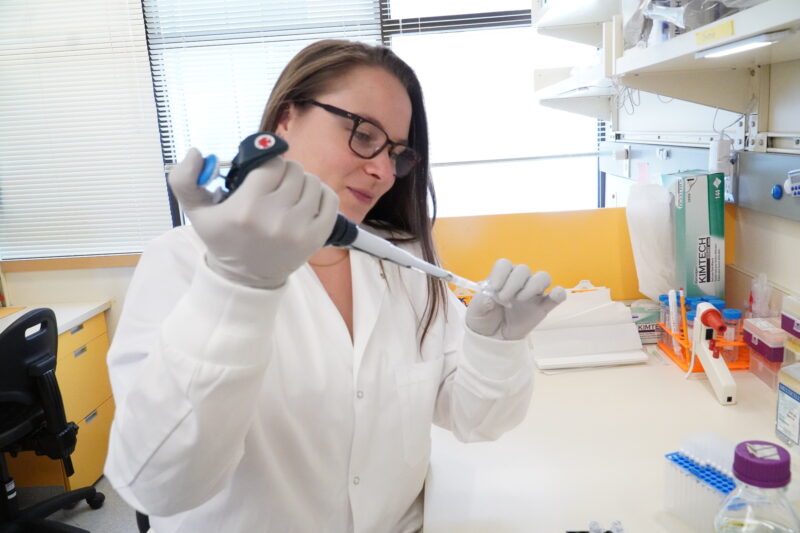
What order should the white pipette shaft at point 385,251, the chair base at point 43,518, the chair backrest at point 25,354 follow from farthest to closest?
1. the chair base at point 43,518
2. the chair backrest at point 25,354
3. the white pipette shaft at point 385,251

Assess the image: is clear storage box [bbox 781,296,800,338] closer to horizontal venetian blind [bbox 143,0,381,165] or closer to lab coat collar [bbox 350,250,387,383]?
lab coat collar [bbox 350,250,387,383]

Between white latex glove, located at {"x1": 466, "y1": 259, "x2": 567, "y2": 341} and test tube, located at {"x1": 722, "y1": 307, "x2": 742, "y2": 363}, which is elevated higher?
white latex glove, located at {"x1": 466, "y1": 259, "x2": 567, "y2": 341}

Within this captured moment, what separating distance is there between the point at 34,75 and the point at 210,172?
309 cm

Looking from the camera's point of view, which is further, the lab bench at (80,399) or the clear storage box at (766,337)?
the lab bench at (80,399)

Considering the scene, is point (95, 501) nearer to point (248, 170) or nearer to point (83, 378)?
point (83, 378)

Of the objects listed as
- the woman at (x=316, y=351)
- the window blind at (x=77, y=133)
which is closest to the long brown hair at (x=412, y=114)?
the woman at (x=316, y=351)

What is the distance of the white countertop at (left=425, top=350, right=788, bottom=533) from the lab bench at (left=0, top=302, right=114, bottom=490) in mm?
2009

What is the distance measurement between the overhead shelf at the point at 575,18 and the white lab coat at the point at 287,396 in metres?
1.13

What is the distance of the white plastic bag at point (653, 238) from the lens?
1.61 metres

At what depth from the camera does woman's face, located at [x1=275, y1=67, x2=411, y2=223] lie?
98cm

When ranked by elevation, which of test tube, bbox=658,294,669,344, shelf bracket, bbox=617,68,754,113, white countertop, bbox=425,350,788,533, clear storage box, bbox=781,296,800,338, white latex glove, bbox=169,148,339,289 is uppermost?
shelf bracket, bbox=617,68,754,113

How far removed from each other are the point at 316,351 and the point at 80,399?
2135mm

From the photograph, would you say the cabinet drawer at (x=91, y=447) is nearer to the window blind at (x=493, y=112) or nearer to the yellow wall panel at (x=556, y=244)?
the yellow wall panel at (x=556, y=244)

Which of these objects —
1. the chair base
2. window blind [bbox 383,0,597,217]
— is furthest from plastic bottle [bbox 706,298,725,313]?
the chair base
